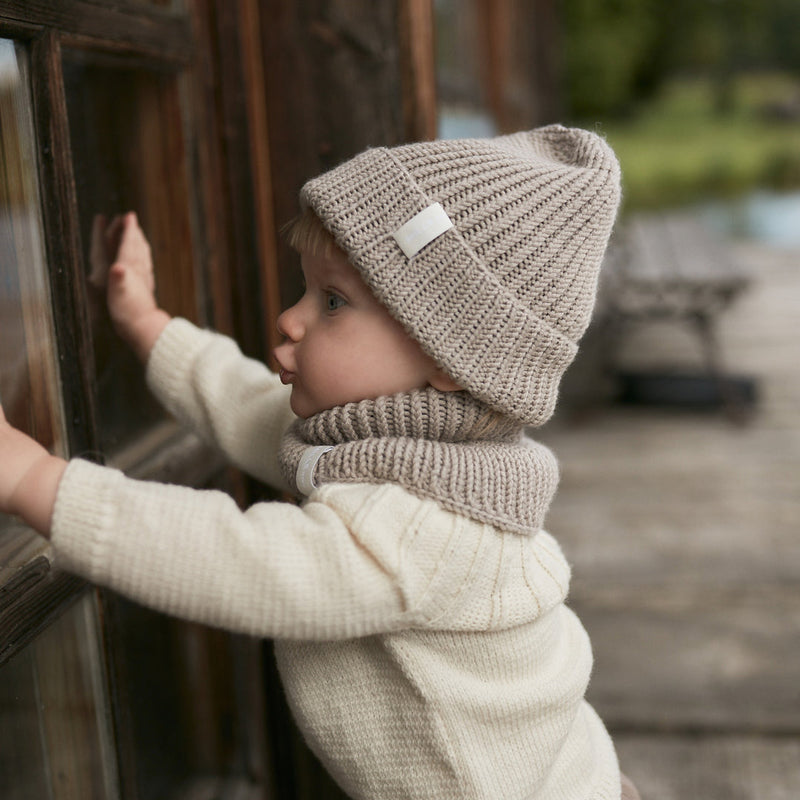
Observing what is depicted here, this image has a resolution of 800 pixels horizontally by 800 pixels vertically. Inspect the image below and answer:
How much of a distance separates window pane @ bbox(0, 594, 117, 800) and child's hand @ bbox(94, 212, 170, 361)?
401 mm

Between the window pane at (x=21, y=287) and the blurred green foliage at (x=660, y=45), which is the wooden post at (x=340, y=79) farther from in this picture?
the blurred green foliage at (x=660, y=45)

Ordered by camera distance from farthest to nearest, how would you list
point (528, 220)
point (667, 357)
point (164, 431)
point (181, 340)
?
point (667, 357), point (164, 431), point (181, 340), point (528, 220)

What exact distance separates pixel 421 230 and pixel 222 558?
433 millimetres

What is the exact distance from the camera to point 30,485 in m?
1.05

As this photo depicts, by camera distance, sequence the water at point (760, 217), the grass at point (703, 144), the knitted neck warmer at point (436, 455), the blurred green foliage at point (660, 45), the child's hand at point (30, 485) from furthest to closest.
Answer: the blurred green foliage at point (660, 45) < the grass at point (703, 144) < the water at point (760, 217) < the knitted neck warmer at point (436, 455) < the child's hand at point (30, 485)

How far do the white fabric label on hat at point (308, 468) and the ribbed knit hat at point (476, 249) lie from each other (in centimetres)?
18

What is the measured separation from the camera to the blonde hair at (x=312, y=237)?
1.29 meters

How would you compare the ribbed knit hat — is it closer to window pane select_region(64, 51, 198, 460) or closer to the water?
window pane select_region(64, 51, 198, 460)

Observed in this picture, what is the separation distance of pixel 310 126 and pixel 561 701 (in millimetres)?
1051

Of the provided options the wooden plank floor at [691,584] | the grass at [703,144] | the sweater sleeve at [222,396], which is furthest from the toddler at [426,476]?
the grass at [703,144]

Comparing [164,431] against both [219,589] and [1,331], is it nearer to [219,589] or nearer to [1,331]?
[1,331]

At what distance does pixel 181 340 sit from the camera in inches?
63.5

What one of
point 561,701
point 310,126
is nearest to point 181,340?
point 310,126

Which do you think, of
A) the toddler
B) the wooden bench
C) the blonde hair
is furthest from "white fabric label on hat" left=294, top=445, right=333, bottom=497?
the wooden bench
